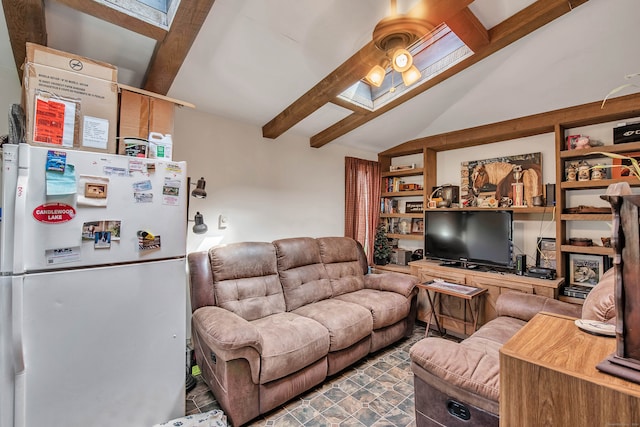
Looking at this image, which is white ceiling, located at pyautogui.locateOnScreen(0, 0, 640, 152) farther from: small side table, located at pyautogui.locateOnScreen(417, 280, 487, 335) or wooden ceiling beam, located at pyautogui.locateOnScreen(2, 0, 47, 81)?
small side table, located at pyautogui.locateOnScreen(417, 280, 487, 335)

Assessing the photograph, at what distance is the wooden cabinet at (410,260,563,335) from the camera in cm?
265

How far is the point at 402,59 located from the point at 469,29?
0.77 m

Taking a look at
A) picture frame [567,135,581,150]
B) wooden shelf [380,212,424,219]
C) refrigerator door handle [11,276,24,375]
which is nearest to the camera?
refrigerator door handle [11,276,24,375]

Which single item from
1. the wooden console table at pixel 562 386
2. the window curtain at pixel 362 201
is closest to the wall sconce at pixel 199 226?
the window curtain at pixel 362 201

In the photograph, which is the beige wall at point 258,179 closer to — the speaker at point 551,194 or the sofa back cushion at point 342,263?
the sofa back cushion at point 342,263

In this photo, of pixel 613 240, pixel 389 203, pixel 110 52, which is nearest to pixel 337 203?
pixel 389 203

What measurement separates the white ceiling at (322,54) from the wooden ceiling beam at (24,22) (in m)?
0.10

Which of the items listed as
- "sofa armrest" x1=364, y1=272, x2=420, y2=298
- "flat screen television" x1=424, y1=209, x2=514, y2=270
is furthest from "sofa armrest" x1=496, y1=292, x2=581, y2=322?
"sofa armrest" x1=364, y1=272, x2=420, y2=298

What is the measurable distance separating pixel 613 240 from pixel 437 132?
3.14 m

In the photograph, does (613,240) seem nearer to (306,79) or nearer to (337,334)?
(337,334)

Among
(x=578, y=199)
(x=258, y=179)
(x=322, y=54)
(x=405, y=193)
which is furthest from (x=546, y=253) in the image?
(x=258, y=179)

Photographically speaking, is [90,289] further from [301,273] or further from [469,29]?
[469,29]

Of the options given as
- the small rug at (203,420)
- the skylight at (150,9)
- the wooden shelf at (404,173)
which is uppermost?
the skylight at (150,9)

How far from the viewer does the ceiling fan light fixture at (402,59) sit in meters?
1.67
